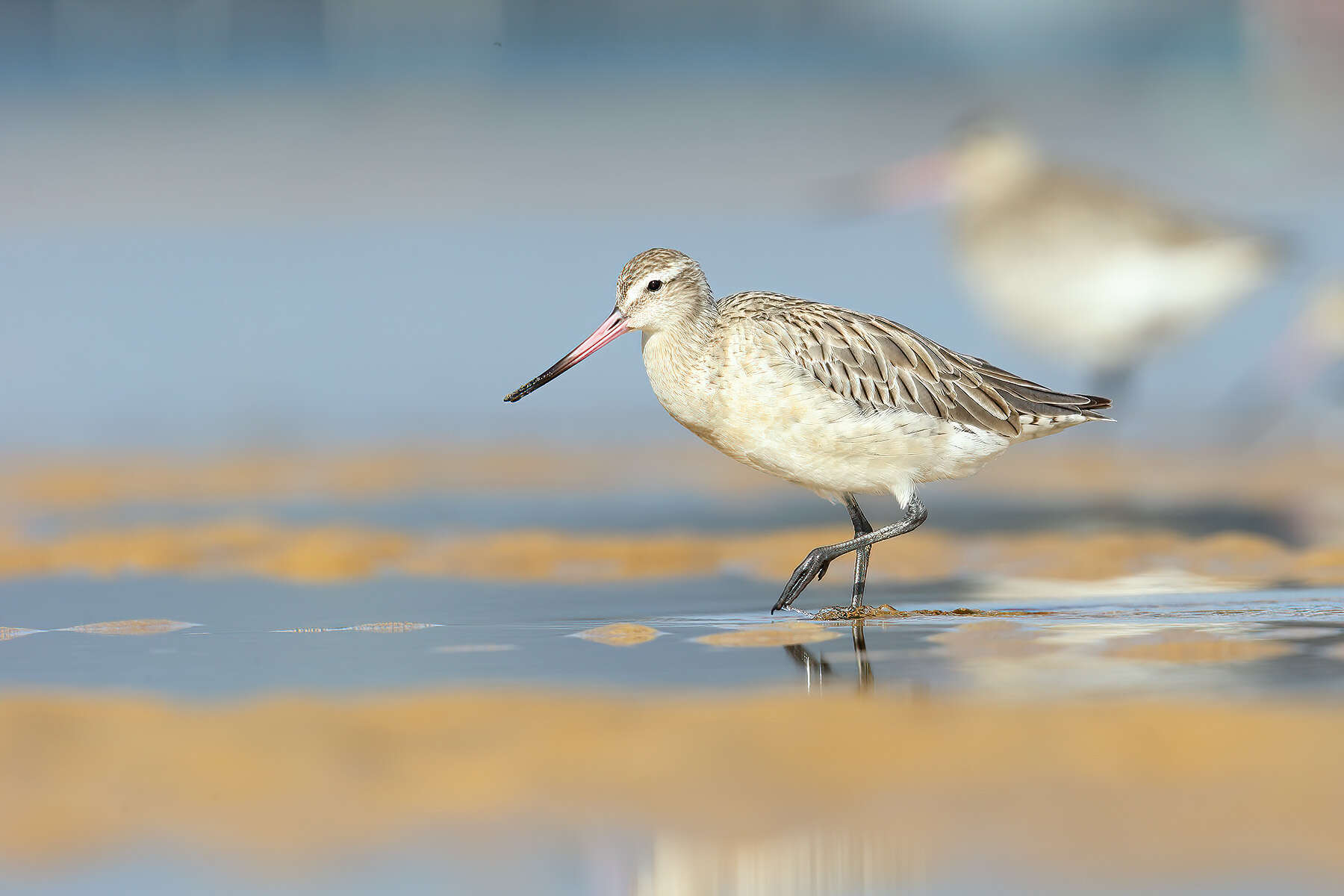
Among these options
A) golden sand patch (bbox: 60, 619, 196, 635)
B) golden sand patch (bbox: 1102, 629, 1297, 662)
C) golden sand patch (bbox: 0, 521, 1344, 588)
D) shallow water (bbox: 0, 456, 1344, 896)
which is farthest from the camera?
golden sand patch (bbox: 0, 521, 1344, 588)

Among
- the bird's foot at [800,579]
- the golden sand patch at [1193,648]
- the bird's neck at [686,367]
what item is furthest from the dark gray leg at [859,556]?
the golden sand patch at [1193,648]

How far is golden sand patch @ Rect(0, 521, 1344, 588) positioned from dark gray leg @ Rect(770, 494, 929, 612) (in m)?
1.03

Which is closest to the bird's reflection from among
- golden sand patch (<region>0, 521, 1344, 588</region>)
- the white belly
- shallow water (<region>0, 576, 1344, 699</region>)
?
shallow water (<region>0, 576, 1344, 699</region>)

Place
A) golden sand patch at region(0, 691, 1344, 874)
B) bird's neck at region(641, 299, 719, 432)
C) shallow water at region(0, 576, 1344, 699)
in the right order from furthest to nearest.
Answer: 1. bird's neck at region(641, 299, 719, 432)
2. shallow water at region(0, 576, 1344, 699)
3. golden sand patch at region(0, 691, 1344, 874)

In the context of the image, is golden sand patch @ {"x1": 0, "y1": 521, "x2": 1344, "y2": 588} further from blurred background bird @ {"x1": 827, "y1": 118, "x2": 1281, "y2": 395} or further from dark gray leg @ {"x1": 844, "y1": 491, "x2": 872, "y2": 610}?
blurred background bird @ {"x1": 827, "y1": 118, "x2": 1281, "y2": 395}

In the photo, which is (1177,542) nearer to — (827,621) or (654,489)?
(827,621)

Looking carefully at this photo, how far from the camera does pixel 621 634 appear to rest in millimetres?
6906

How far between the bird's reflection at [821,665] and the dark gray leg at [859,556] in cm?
68

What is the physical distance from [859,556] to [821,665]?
5.39 ft

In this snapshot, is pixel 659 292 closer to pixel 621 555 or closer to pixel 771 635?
pixel 771 635

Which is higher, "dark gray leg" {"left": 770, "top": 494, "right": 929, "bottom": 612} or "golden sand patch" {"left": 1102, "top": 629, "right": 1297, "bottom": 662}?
"dark gray leg" {"left": 770, "top": 494, "right": 929, "bottom": 612}

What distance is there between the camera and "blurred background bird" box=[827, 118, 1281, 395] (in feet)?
46.3

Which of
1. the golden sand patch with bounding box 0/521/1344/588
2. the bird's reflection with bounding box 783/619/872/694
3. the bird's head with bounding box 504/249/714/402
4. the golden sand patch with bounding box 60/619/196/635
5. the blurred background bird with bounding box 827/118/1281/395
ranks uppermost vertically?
the blurred background bird with bounding box 827/118/1281/395

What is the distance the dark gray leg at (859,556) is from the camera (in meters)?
7.58
